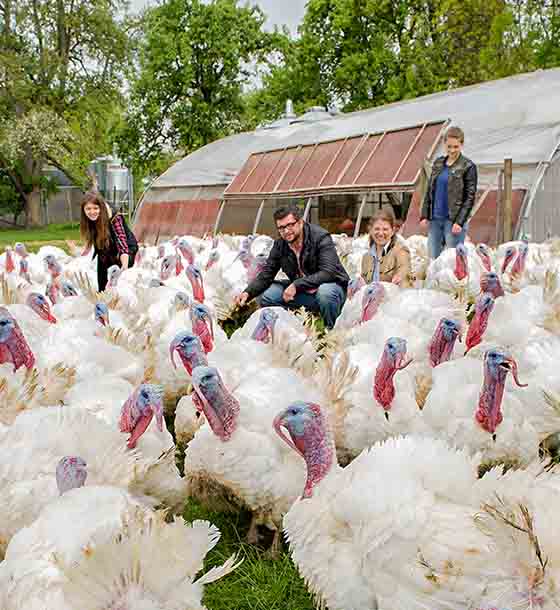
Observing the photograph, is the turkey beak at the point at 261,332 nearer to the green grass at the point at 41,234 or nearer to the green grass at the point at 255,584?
the green grass at the point at 255,584

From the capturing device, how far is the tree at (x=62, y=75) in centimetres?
2961

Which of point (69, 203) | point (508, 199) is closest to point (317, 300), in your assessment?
point (508, 199)

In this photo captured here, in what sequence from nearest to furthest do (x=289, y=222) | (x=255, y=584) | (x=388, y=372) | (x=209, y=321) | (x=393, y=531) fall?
(x=393, y=531) → (x=255, y=584) → (x=388, y=372) → (x=209, y=321) → (x=289, y=222)

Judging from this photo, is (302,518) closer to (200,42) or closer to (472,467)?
(472,467)

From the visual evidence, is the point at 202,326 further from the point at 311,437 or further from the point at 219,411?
the point at 311,437

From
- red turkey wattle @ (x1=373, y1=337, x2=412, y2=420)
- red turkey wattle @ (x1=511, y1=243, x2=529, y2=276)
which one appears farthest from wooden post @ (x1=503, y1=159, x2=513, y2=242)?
red turkey wattle @ (x1=373, y1=337, x2=412, y2=420)

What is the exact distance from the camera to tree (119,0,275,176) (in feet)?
95.9

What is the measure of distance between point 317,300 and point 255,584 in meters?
3.42

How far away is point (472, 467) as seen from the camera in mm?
2338

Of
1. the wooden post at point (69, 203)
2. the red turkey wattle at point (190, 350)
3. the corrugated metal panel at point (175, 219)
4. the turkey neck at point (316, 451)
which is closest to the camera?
the turkey neck at point (316, 451)

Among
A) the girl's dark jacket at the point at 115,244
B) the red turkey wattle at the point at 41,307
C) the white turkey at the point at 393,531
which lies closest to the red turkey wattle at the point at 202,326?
the red turkey wattle at the point at 41,307

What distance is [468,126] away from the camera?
1246 centimetres

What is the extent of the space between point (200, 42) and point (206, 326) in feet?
90.4

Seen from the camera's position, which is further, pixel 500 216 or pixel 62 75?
pixel 62 75
